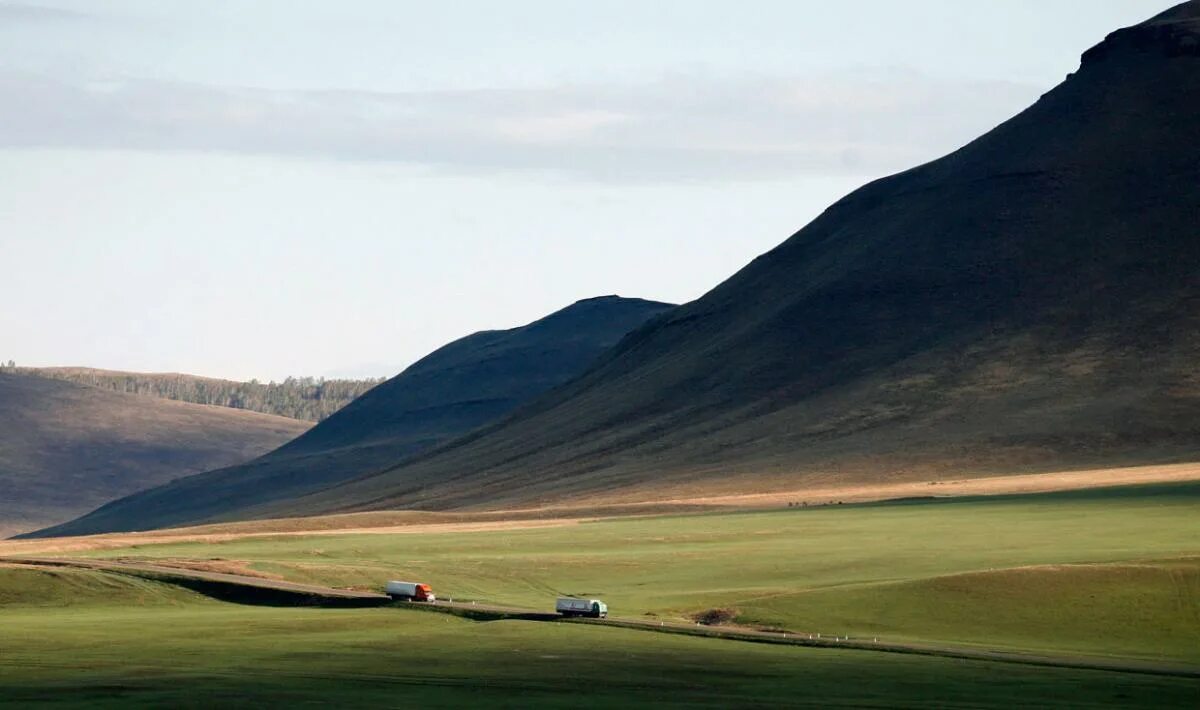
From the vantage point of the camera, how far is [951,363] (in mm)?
166625

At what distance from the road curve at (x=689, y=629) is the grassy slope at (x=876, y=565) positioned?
7.46ft

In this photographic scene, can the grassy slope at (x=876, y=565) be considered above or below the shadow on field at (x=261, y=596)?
above

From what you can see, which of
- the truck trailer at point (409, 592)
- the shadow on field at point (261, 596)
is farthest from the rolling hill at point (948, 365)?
the truck trailer at point (409, 592)

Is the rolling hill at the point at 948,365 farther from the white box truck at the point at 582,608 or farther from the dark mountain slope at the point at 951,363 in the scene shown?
the white box truck at the point at 582,608

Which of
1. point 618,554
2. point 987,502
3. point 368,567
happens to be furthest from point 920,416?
point 368,567

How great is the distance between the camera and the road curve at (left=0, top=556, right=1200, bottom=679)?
54000mm

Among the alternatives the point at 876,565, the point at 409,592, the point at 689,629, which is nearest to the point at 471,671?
the point at 689,629

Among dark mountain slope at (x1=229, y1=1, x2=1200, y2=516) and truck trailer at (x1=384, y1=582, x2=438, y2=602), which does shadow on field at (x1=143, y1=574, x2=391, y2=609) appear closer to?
truck trailer at (x1=384, y1=582, x2=438, y2=602)

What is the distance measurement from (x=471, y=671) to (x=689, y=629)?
9910mm

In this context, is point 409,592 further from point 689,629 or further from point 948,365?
point 948,365

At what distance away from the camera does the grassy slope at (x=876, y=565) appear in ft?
204

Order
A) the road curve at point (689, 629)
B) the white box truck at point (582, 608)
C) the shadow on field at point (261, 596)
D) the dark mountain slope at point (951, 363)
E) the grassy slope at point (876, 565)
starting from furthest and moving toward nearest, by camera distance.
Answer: the dark mountain slope at point (951, 363) < the shadow on field at point (261, 596) < the grassy slope at point (876, 565) < the white box truck at point (582, 608) < the road curve at point (689, 629)

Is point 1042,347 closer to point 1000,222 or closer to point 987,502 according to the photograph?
point 1000,222

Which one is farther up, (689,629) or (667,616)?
(667,616)
